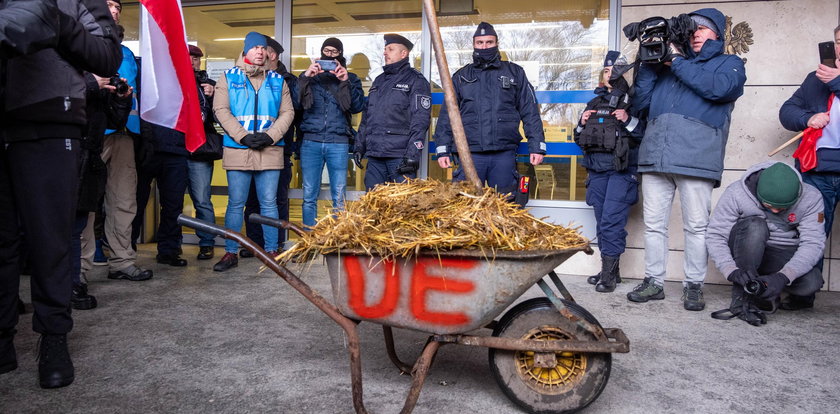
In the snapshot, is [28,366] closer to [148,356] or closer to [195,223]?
[148,356]

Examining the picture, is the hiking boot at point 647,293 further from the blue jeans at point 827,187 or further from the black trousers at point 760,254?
the blue jeans at point 827,187

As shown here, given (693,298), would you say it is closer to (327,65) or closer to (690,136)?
(690,136)

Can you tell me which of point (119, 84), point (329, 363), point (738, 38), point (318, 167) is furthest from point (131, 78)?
→ point (738, 38)

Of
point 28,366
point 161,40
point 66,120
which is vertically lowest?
point 28,366

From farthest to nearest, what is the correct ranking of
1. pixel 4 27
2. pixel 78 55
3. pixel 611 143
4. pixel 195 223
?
pixel 611 143, pixel 78 55, pixel 195 223, pixel 4 27

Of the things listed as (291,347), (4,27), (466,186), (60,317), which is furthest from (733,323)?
(4,27)

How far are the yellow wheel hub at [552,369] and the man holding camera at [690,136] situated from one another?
233 cm

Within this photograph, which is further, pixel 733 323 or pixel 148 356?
pixel 733 323

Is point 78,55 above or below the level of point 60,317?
above

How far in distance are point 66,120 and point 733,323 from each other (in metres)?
4.16

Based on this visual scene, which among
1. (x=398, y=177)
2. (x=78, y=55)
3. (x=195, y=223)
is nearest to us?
(x=195, y=223)

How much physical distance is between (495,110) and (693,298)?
2.15 metres

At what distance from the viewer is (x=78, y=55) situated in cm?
285

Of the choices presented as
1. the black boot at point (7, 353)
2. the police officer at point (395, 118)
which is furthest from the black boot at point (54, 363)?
the police officer at point (395, 118)
